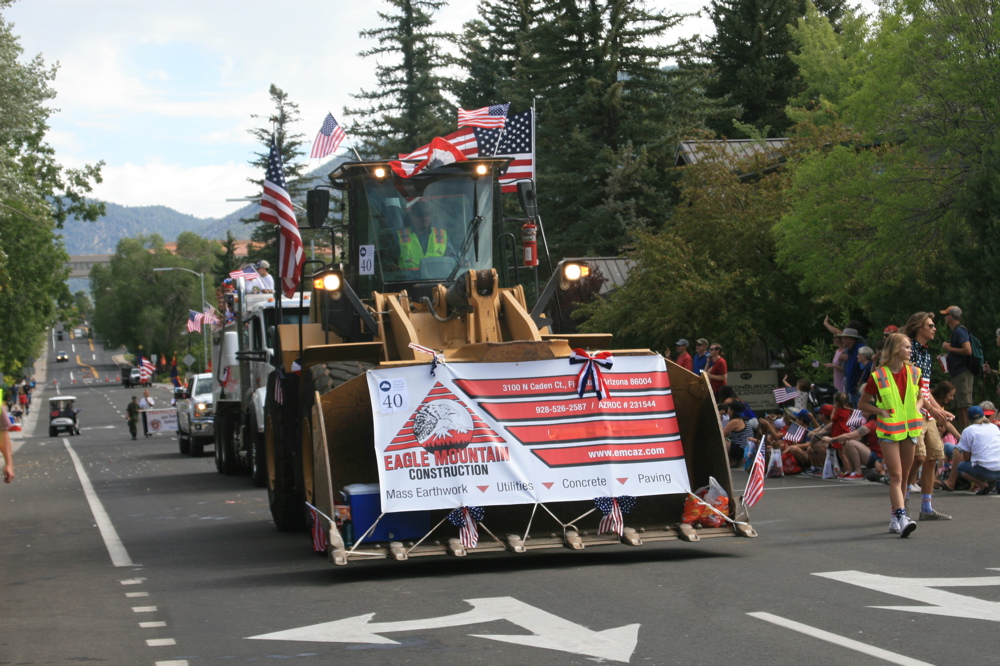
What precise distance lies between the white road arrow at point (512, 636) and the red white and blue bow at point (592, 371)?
2.41m

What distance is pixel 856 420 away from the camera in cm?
1678

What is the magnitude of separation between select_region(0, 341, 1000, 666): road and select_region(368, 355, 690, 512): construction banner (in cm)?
66

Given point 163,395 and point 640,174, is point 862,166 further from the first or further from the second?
point 163,395

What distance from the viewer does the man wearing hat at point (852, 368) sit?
18.0 m

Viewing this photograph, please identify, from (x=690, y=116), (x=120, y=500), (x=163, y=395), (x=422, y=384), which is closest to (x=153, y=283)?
(x=163, y=395)

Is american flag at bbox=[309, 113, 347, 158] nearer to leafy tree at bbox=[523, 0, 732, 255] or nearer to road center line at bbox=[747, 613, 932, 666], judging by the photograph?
road center line at bbox=[747, 613, 932, 666]

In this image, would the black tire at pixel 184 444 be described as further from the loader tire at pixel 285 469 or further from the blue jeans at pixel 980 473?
the blue jeans at pixel 980 473

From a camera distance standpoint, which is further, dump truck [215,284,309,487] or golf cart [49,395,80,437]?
golf cart [49,395,80,437]

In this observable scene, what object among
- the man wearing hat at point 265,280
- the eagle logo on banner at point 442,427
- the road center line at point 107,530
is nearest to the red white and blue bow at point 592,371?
the eagle logo on banner at point 442,427

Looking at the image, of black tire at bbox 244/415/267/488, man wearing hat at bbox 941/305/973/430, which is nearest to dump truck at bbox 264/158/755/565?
man wearing hat at bbox 941/305/973/430

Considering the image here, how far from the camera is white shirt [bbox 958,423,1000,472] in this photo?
13852 mm

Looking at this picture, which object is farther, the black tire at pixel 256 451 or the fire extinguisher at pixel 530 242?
the black tire at pixel 256 451

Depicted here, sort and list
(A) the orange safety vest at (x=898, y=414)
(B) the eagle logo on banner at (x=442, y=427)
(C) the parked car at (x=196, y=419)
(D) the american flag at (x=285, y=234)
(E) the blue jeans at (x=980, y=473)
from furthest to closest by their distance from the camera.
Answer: (C) the parked car at (x=196, y=419)
(E) the blue jeans at (x=980, y=473)
(D) the american flag at (x=285, y=234)
(A) the orange safety vest at (x=898, y=414)
(B) the eagle logo on banner at (x=442, y=427)

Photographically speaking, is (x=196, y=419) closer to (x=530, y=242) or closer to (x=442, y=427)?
(x=530, y=242)
